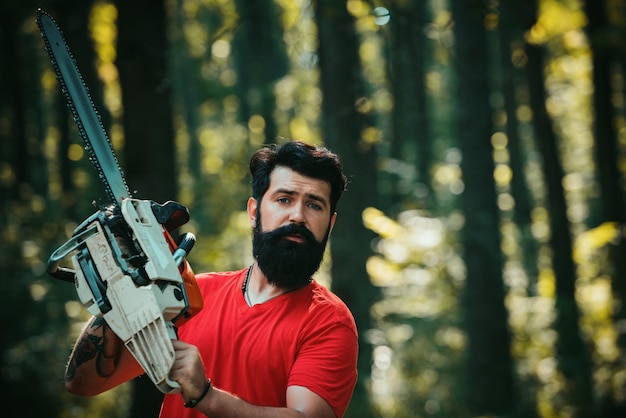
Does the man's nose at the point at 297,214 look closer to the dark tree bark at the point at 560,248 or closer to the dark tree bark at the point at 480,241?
the dark tree bark at the point at 480,241

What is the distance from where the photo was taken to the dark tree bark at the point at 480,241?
319 inches

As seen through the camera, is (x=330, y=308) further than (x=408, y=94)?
No

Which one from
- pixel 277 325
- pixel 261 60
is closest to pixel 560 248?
pixel 277 325

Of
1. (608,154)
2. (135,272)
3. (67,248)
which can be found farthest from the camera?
(608,154)

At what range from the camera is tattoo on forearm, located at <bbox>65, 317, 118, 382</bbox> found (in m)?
2.65

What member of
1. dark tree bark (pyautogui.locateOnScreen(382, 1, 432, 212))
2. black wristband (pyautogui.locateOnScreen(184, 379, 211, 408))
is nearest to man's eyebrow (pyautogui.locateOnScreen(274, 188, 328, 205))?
black wristband (pyautogui.locateOnScreen(184, 379, 211, 408))

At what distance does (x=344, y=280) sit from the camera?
634 cm

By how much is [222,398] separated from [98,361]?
666 mm

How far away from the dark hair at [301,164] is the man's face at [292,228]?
0.03 meters

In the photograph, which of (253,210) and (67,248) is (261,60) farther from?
(67,248)

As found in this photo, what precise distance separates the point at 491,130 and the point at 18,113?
37.8 feet

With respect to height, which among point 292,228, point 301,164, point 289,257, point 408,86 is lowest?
point 289,257

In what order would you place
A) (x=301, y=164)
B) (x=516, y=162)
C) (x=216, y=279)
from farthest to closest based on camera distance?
(x=516, y=162), (x=216, y=279), (x=301, y=164)

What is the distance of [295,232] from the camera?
111 inches
